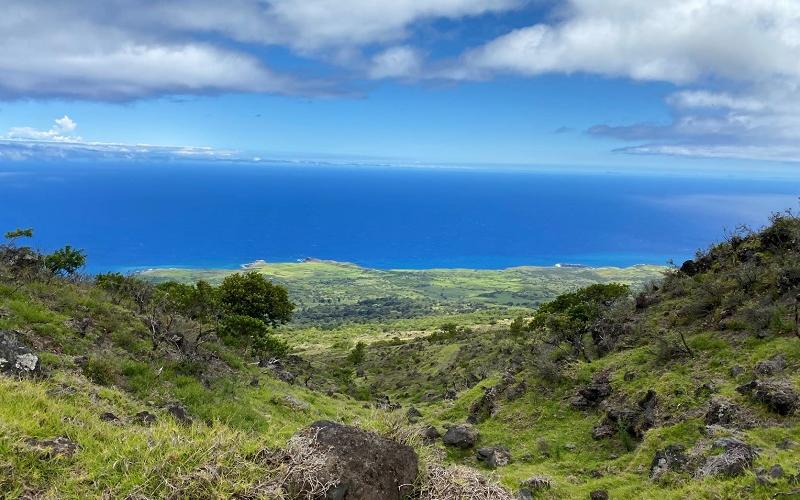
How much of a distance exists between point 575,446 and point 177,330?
13921 millimetres

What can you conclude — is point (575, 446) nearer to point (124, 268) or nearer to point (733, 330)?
point (733, 330)

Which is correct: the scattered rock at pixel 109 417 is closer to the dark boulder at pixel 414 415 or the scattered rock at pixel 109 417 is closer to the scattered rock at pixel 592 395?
the dark boulder at pixel 414 415

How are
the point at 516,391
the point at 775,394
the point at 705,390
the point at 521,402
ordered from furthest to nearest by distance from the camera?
the point at 516,391 → the point at 521,402 → the point at 705,390 → the point at 775,394

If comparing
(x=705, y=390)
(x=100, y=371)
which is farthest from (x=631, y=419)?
(x=100, y=371)

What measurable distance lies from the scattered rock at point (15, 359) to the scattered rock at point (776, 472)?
38.4 feet

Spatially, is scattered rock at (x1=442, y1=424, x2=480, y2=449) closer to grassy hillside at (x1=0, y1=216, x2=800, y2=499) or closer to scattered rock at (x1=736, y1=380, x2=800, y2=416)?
grassy hillside at (x1=0, y1=216, x2=800, y2=499)

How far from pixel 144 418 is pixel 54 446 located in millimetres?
4234

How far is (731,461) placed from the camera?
7.73m

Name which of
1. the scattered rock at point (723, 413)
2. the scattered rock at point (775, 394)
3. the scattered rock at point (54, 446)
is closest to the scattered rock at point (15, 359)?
the scattered rock at point (54, 446)

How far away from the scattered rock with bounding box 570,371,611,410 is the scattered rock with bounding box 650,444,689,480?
439cm

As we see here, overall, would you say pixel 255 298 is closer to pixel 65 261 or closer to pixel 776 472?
pixel 65 261

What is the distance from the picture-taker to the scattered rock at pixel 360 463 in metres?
4.34

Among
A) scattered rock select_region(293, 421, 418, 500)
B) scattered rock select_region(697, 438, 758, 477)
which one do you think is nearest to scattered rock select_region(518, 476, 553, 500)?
scattered rock select_region(697, 438, 758, 477)

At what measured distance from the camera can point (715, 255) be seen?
68.4 feet
